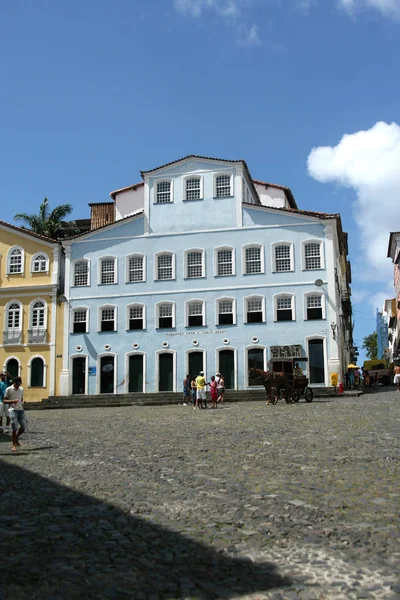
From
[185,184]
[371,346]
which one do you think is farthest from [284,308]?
[371,346]

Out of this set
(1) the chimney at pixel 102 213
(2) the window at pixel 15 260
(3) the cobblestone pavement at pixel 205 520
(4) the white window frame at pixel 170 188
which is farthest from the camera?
(1) the chimney at pixel 102 213

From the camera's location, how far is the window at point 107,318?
3991cm

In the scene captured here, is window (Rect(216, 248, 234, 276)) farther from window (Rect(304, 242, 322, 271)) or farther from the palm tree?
the palm tree

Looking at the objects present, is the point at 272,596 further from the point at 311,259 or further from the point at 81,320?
the point at 81,320

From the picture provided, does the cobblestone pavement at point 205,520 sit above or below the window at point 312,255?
below

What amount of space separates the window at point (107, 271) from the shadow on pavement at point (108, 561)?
33073 mm

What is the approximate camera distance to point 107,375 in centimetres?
3931

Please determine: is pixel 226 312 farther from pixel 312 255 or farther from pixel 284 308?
pixel 312 255

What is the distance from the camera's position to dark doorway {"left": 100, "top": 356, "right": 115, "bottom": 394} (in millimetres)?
39156

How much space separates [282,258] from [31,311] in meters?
15.8

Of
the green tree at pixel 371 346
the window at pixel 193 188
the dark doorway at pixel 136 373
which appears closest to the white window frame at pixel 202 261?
the window at pixel 193 188

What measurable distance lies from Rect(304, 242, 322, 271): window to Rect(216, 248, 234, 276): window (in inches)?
171

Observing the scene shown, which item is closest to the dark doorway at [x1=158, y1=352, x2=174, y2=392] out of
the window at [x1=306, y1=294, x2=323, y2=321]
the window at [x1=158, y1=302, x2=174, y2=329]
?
the window at [x1=158, y1=302, x2=174, y2=329]

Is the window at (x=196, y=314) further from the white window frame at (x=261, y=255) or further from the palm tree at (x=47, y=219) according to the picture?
the palm tree at (x=47, y=219)
